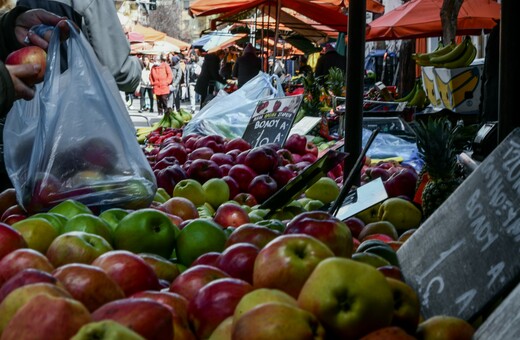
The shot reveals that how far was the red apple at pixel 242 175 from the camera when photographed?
422cm

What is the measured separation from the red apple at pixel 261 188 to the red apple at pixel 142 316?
8.69 ft

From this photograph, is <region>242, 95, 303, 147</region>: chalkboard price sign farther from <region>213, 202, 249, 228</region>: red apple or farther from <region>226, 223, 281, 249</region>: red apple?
<region>226, 223, 281, 249</region>: red apple

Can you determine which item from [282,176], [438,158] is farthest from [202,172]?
[438,158]

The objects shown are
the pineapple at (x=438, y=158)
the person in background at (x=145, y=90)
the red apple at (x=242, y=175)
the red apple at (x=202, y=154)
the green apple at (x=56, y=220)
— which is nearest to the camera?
the green apple at (x=56, y=220)

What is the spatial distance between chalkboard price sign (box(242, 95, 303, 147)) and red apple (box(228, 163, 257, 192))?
1308 mm

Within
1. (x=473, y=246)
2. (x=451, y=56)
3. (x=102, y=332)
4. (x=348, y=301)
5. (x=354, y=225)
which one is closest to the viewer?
(x=102, y=332)

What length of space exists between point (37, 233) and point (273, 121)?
376 centimetres

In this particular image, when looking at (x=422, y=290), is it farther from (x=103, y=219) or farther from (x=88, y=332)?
(x=103, y=219)

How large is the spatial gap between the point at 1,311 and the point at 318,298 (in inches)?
24.4

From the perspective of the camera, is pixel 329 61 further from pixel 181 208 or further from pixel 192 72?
pixel 192 72

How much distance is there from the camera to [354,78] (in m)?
4.26

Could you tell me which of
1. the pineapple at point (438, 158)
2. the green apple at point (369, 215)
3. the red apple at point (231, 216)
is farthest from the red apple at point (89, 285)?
the pineapple at point (438, 158)

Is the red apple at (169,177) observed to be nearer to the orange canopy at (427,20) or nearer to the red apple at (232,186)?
the red apple at (232,186)

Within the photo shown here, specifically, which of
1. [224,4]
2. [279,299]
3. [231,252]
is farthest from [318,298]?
[224,4]
